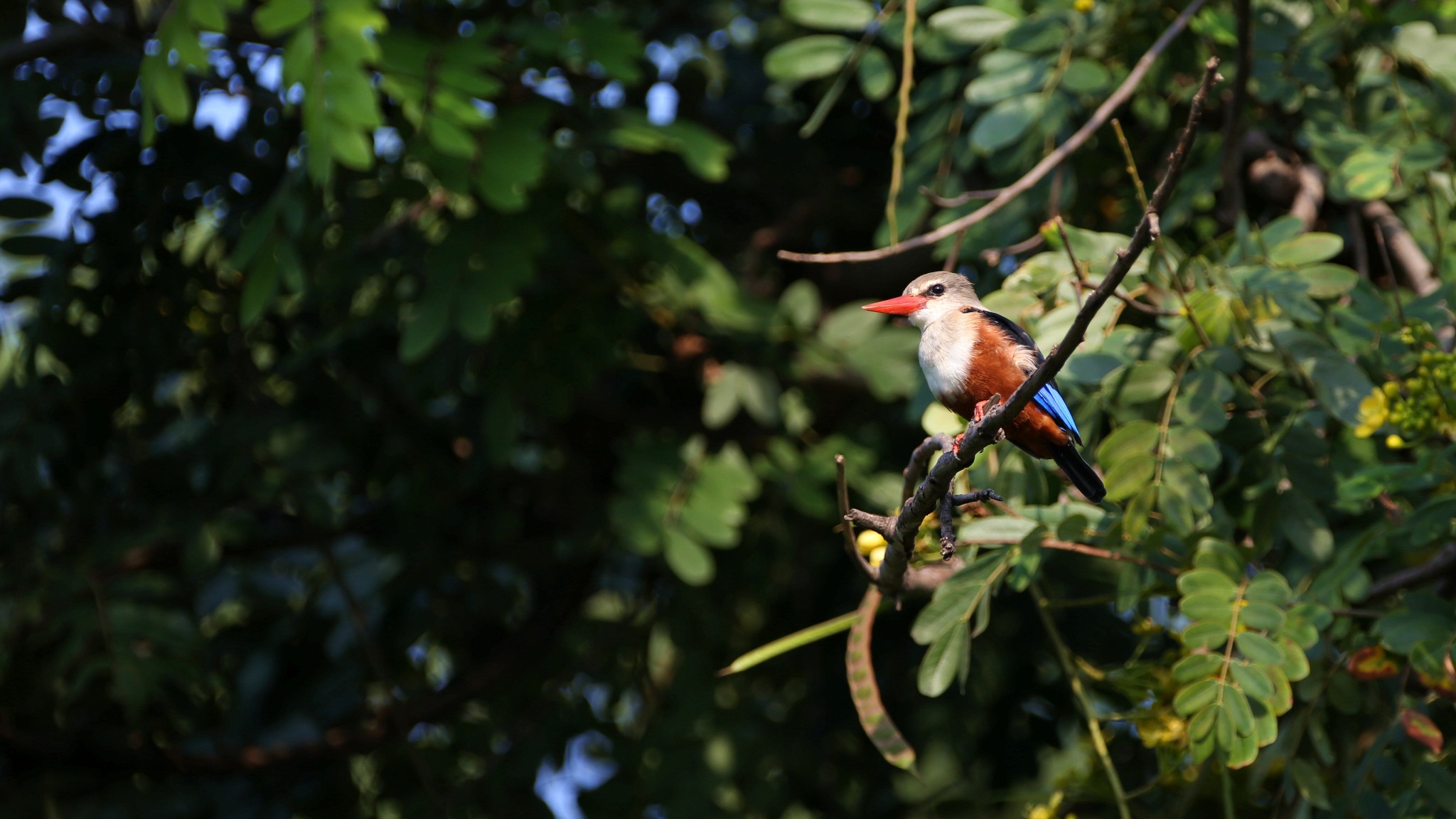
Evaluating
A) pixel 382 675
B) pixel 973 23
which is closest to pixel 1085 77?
pixel 973 23

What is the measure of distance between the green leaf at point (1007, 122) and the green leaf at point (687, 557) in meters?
1.39

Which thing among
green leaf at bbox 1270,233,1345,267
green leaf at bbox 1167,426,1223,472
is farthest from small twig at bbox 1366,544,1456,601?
green leaf at bbox 1270,233,1345,267

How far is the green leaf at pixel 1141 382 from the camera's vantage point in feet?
7.73

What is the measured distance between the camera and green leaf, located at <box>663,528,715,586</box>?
3516mm

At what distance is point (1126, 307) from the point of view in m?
2.72

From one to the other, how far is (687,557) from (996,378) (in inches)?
67.3

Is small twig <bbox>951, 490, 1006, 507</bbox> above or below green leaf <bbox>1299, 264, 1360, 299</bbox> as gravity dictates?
above

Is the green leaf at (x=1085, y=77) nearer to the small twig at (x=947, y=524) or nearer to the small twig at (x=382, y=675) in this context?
the small twig at (x=947, y=524)

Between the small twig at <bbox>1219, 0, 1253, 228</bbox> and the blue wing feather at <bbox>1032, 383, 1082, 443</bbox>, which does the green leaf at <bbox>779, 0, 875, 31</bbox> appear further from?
the blue wing feather at <bbox>1032, 383, 1082, 443</bbox>

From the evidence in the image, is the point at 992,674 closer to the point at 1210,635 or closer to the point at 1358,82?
the point at 1210,635

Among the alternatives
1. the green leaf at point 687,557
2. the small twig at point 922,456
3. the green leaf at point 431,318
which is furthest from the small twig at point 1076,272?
the green leaf at point 431,318

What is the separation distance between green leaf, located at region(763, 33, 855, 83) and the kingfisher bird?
1.35 metres

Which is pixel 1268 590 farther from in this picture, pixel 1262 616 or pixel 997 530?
pixel 997 530

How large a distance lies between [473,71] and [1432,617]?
2441 millimetres
